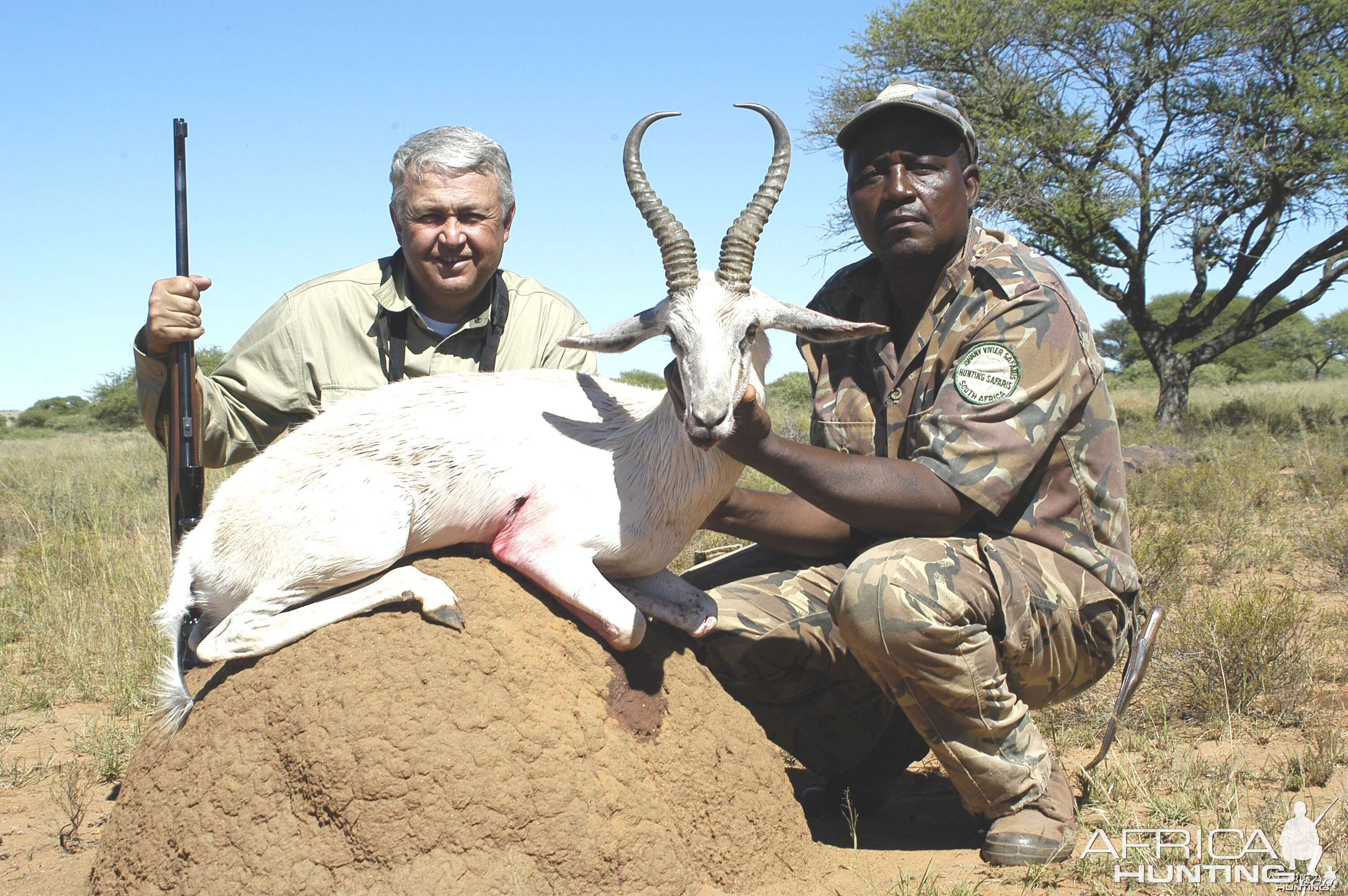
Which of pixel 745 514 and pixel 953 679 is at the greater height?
pixel 745 514

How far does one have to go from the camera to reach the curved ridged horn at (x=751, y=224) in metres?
3.98

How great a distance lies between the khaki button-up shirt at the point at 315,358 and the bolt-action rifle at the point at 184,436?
0.60 ft

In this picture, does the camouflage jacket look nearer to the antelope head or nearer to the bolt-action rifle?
the antelope head

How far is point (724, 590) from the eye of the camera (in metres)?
4.89

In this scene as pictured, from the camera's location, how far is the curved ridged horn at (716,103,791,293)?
13.1ft

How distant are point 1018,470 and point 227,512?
319cm

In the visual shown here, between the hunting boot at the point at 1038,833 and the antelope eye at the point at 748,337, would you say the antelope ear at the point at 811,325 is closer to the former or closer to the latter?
the antelope eye at the point at 748,337

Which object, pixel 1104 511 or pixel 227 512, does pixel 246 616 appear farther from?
pixel 1104 511

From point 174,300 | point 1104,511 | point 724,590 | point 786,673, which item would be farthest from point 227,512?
point 1104,511

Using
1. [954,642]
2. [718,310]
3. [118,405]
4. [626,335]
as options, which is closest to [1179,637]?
[954,642]

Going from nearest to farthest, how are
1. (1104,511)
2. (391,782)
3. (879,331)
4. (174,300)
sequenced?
(391,782) → (879,331) → (1104,511) → (174,300)

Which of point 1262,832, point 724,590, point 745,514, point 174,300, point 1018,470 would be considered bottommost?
point 1262,832

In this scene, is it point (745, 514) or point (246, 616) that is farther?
point (745, 514)

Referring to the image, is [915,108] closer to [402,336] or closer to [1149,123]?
[402,336]
